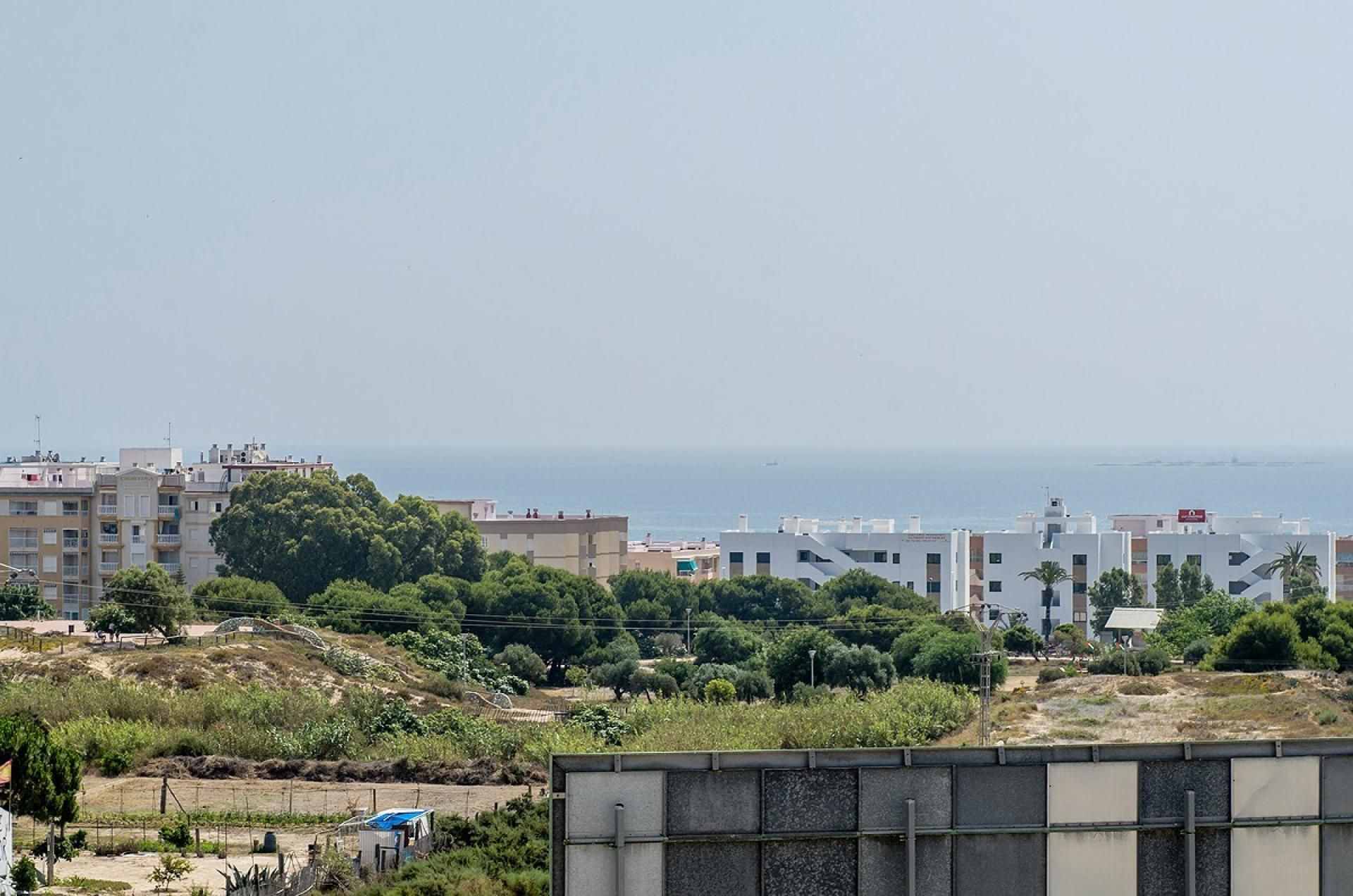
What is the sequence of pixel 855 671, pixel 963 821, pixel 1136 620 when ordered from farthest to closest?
pixel 1136 620 → pixel 855 671 → pixel 963 821

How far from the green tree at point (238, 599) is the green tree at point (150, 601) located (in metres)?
9.05

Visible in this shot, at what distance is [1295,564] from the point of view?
99062 mm

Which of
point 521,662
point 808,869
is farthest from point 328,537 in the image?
point 808,869

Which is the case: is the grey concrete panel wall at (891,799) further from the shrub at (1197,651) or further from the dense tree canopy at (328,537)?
the dense tree canopy at (328,537)

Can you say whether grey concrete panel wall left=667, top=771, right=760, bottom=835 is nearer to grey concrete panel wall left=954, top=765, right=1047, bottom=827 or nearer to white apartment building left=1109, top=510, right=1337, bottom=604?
grey concrete panel wall left=954, top=765, right=1047, bottom=827

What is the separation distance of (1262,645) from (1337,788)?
4443 cm

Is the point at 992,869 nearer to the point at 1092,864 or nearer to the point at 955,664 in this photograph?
the point at 1092,864

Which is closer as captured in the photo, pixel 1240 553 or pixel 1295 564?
pixel 1295 564

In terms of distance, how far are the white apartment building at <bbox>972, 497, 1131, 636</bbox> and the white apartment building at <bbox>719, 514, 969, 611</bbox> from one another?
148 centimetres

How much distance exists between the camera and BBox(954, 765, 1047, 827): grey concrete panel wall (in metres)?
16.3

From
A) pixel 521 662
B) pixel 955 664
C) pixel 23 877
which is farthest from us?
pixel 521 662

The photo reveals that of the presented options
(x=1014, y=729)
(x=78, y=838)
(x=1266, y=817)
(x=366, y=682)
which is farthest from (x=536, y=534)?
(x=1266, y=817)

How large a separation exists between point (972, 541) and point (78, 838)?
8469cm

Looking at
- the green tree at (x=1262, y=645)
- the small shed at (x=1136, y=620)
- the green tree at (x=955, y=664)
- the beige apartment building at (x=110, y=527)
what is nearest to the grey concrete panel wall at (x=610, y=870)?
the green tree at (x=955, y=664)
